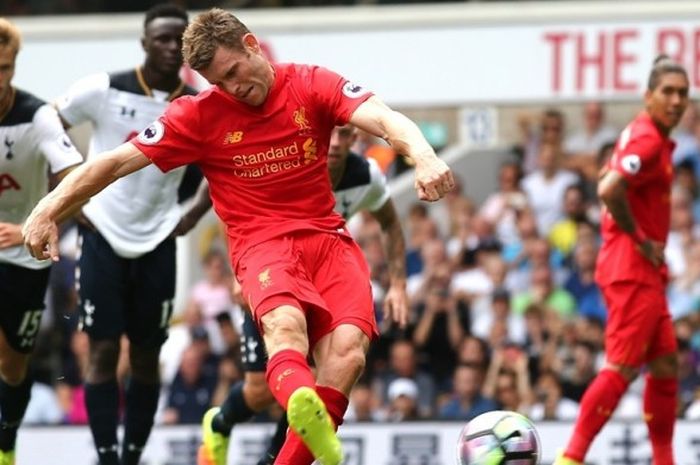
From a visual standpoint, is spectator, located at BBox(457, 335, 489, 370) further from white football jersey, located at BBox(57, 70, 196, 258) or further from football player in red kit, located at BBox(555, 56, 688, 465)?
white football jersey, located at BBox(57, 70, 196, 258)

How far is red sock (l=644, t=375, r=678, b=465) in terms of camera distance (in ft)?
36.4

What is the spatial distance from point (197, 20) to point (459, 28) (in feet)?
20.8

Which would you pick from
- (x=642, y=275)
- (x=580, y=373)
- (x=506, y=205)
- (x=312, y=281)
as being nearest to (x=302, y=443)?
(x=312, y=281)

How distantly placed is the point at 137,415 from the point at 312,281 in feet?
7.55

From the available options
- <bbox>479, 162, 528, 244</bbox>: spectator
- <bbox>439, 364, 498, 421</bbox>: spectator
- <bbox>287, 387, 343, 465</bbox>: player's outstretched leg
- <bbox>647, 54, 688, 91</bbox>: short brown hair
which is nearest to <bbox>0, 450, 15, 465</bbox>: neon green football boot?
<bbox>287, 387, 343, 465</bbox>: player's outstretched leg

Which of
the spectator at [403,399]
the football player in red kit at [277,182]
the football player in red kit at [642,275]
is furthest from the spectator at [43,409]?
the football player in red kit at [277,182]

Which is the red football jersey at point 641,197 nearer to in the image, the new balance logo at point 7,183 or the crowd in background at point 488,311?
the crowd in background at point 488,311

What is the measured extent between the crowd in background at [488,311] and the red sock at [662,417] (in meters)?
2.75

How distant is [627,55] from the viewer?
14.6m

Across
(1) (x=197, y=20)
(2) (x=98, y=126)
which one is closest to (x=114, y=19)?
(2) (x=98, y=126)

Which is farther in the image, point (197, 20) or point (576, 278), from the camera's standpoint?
point (576, 278)

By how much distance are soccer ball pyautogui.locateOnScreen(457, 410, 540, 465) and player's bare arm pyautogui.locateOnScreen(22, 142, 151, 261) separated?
6.29 ft

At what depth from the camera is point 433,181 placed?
26.5 feet

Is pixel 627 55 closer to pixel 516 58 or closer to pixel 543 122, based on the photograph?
pixel 516 58
